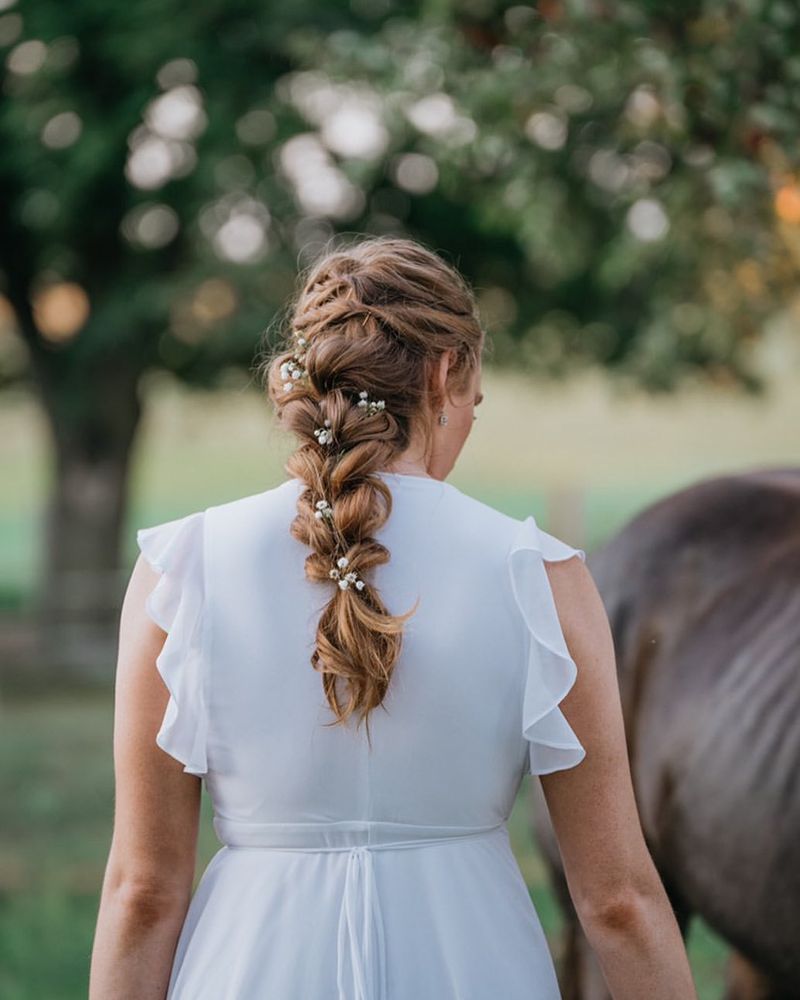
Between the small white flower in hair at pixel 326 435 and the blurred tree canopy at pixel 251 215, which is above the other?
the blurred tree canopy at pixel 251 215

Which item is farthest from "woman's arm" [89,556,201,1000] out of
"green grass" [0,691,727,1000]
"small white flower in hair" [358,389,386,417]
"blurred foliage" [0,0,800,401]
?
"blurred foliage" [0,0,800,401]

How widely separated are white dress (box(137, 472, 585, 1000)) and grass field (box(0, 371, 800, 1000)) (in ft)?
0.98

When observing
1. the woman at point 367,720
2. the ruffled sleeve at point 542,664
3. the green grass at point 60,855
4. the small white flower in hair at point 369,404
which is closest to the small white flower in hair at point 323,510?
the woman at point 367,720

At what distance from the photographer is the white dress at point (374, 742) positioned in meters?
1.81

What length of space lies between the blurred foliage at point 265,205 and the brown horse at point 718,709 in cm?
297

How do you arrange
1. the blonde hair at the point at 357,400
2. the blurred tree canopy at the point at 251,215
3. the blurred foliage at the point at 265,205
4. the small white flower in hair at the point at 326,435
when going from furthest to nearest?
the blurred foliage at the point at 265,205, the blurred tree canopy at the point at 251,215, the small white flower in hair at the point at 326,435, the blonde hair at the point at 357,400

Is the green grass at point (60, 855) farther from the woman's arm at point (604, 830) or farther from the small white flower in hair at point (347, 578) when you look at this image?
the small white flower in hair at point (347, 578)

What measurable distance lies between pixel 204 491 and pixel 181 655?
3447 centimetres

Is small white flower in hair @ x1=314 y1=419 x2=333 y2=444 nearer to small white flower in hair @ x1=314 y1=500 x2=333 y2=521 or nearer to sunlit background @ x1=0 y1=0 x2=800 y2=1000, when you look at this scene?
small white flower in hair @ x1=314 y1=500 x2=333 y2=521

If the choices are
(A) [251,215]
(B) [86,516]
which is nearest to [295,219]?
(A) [251,215]

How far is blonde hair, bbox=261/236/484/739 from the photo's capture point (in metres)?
1.77

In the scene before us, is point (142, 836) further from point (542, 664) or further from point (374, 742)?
point (542, 664)

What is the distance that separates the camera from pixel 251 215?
45.4ft

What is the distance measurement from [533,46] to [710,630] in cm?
331
